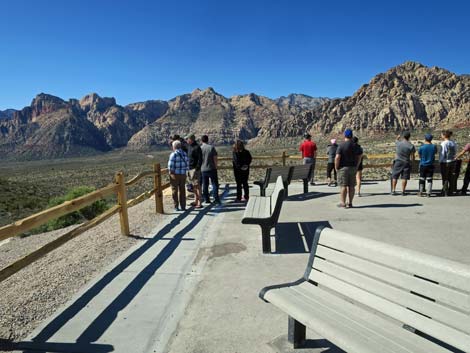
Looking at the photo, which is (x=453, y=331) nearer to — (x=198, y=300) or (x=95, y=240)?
(x=198, y=300)

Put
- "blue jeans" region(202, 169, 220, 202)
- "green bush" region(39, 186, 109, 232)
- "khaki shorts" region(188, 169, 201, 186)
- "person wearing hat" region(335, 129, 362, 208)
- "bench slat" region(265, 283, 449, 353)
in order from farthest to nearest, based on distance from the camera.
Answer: "green bush" region(39, 186, 109, 232)
"blue jeans" region(202, 169, 220, 202)
"khaki shorts" region(188, 169, 201, 186)
"person wearing hat" region(335, 129, 362, 208)
"bench slat" region(265, 283, 449, 353)

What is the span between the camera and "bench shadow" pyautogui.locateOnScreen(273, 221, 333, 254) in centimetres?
541

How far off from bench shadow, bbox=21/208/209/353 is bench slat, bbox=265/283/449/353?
1589 millimetres

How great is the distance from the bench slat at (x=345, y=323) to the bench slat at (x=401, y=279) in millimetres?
274

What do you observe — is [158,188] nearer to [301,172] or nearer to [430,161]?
[301,172]

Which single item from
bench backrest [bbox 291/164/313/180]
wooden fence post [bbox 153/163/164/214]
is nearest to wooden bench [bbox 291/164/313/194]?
bench backrest [bbox 291/164/313/180]

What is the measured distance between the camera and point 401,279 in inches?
96.6

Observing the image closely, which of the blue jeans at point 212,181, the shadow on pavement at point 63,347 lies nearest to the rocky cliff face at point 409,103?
the blue jeans at point 212,181

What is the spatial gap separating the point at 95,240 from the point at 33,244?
3371 mm

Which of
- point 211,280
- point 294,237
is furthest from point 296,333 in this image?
point 294,237

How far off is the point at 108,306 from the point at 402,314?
2.75m

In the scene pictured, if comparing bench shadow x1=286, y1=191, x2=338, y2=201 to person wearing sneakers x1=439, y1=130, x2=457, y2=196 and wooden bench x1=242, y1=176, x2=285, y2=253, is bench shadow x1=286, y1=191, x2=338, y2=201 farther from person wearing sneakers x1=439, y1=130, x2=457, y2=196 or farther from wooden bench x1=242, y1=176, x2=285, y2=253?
wooden bench x1=242, y1=176, x2=285, y2=253

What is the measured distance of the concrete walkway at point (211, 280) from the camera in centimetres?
317

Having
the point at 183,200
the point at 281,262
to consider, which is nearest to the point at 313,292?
the point at 281,262
